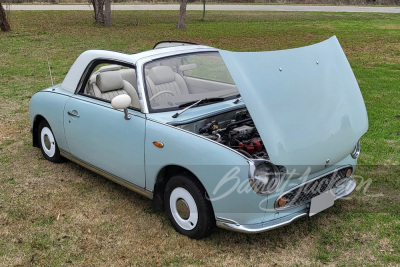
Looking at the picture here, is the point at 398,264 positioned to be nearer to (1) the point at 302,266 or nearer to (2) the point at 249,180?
(1) the point at 302,266

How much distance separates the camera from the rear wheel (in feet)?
18.9

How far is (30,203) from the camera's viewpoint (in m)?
4.90

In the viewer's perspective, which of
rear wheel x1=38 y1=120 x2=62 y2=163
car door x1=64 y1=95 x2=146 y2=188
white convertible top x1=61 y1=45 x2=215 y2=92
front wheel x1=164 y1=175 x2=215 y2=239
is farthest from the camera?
rear wheel x1=38 y1=120 x2=62 y2=163

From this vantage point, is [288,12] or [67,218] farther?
[288,12]

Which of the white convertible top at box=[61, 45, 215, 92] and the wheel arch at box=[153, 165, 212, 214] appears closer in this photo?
the wheel arch at box=[153, 165, 212, 214]

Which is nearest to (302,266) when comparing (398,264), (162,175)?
Result: (398,264)

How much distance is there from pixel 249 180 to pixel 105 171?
1895mm

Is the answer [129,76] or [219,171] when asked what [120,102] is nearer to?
[129,76]

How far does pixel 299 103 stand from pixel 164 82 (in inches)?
64.6

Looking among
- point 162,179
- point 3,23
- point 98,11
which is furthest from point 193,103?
point 98,11

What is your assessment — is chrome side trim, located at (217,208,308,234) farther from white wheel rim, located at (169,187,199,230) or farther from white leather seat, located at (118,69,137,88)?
white leather seat, located at (118,69,137,88)

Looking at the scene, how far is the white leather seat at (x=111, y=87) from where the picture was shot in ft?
16.8

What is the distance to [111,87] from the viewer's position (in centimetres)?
515

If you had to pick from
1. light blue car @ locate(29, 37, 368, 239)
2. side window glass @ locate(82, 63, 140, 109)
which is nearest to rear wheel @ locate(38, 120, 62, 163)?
light blue car @ locate(29, 37, 368, 239)
